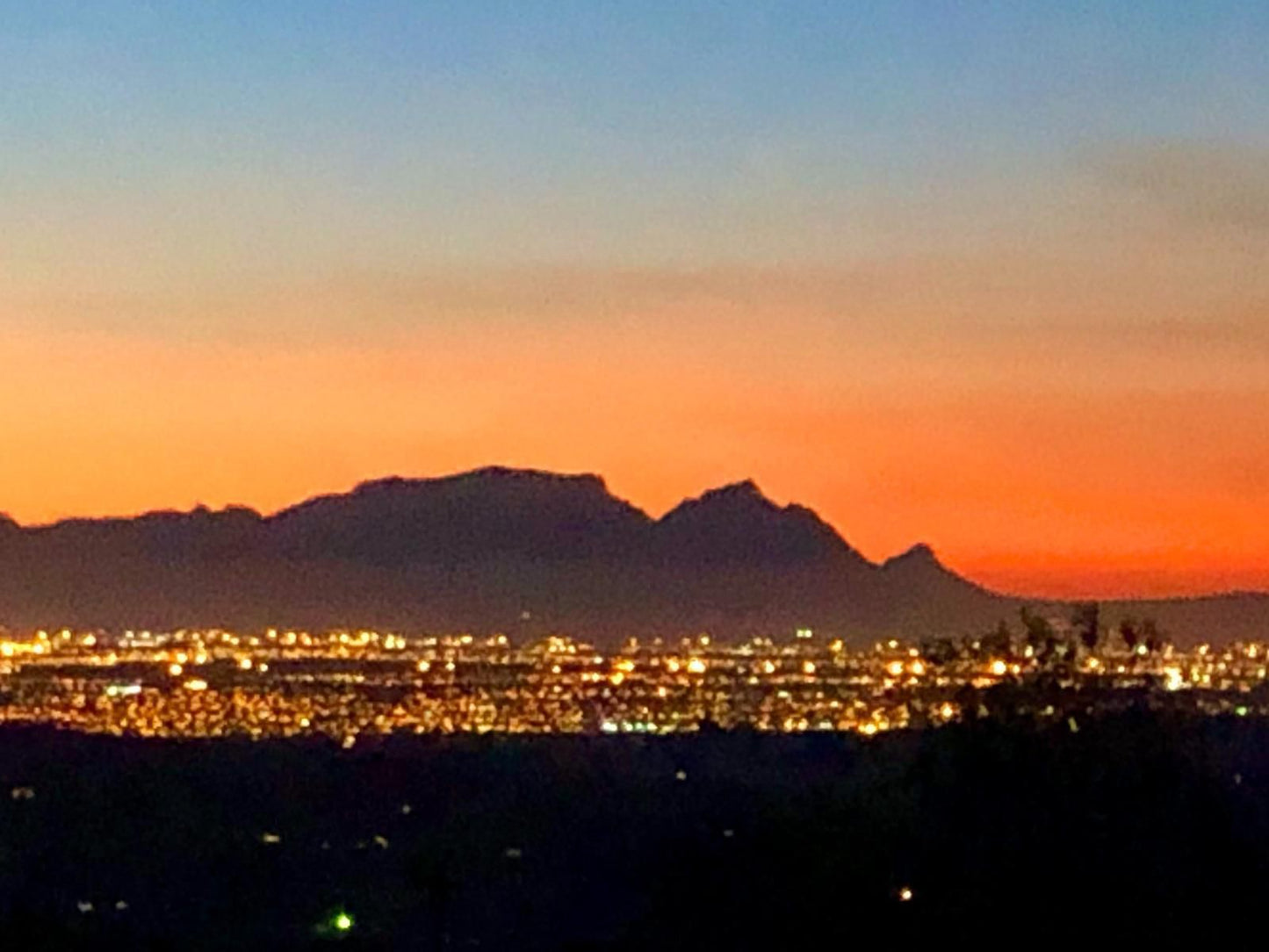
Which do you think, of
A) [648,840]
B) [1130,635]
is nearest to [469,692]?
[648,840]

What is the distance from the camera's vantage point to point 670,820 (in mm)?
63344

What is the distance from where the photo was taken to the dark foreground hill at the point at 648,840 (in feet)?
88.5

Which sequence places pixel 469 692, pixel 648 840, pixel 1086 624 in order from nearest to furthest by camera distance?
1. pixel 1086 624
2. pixel 648 840
3. pixel 469 692

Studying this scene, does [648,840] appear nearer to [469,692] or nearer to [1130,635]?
[1130,635]

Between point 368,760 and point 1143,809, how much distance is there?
7077cm

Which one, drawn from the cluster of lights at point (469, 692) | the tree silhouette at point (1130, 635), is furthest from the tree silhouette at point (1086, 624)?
the cluster of lights at point (469, 692)

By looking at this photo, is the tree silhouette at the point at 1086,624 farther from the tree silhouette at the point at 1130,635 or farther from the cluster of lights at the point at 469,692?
the cluster of lights at the point at 469,692

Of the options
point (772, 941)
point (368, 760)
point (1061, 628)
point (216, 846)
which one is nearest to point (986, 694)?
point (1061, 628)

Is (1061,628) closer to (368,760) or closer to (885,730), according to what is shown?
(885,730)

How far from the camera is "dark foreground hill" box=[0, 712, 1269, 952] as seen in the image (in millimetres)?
26969

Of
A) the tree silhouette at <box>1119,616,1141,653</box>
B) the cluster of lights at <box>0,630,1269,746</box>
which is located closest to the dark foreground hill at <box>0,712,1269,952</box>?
the tree silhouette at <box>1119,616,1141,653</box>

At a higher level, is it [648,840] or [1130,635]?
[1130,635]

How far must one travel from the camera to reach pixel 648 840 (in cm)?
5781

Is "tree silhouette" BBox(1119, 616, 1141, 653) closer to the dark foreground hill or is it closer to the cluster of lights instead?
the dark foreground hill
